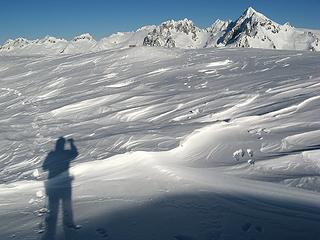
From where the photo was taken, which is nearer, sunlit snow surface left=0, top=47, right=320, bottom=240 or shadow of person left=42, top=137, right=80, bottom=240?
sunlit snow surface left=0, top=47, right=320, bottom=240

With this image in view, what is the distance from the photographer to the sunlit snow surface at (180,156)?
4.52 m

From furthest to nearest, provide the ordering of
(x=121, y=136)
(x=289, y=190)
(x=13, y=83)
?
(x=13, y=83) < (x=121, y=136) < (x=289, y=190)

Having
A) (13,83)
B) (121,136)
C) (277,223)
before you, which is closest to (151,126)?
(121,136)

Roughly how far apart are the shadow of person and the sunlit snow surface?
114 mm

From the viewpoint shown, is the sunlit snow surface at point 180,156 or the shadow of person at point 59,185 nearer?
the sunlit snow surface at point 180,156

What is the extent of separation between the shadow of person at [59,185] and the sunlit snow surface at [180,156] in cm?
11

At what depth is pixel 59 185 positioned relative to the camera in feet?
20.2

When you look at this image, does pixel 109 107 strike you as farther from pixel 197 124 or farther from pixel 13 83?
pixel 13 83

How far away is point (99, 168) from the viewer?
22.1 feet

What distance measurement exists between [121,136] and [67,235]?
13.0 ft

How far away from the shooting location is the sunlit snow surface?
452 centimetres

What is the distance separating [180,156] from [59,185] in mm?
1897

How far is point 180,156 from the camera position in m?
6.89

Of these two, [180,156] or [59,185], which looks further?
[180,156]
